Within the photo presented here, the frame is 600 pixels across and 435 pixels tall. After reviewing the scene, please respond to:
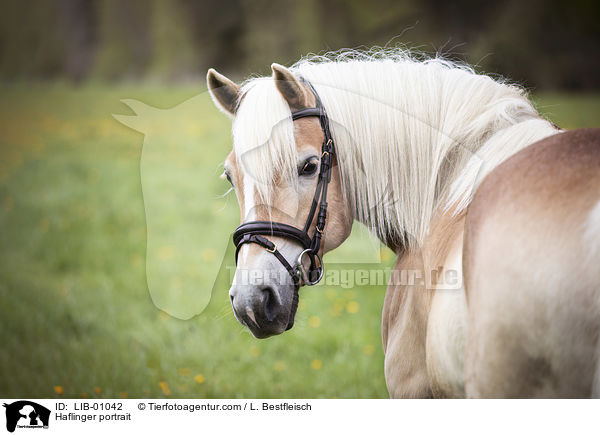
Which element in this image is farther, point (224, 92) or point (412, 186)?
point (224, 92)

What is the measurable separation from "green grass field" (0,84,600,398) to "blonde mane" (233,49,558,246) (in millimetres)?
278

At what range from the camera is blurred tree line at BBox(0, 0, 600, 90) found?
3562 mm

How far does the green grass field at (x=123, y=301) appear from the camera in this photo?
7.54 ft

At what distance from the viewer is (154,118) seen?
1724 mm

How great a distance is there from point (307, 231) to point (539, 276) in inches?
21.6

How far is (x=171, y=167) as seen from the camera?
4.74 m

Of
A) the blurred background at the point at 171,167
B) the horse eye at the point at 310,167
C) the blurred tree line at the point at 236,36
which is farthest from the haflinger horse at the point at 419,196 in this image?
the blurred tree line at the point at 236,36

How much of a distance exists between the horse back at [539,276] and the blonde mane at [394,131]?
0.30 m

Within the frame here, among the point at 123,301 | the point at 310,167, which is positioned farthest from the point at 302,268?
the point at 123,301

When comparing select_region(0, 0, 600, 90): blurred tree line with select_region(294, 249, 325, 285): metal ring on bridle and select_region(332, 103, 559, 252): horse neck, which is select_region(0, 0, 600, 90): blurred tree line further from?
select_region(294, 249, 325, 285): metal ring on bridle
